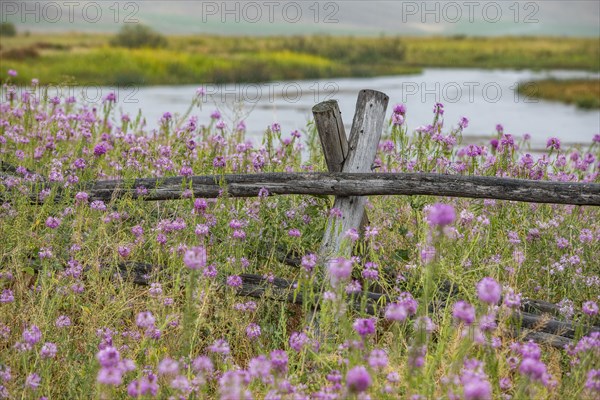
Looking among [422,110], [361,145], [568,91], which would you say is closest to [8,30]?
[422,110]

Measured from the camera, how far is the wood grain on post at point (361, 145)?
519 centimetres

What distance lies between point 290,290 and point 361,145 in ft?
3.96

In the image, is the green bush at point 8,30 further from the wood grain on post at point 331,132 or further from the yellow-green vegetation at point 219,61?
the wood grain on post at point 331,132

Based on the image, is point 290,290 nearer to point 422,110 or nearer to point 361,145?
point 361,145

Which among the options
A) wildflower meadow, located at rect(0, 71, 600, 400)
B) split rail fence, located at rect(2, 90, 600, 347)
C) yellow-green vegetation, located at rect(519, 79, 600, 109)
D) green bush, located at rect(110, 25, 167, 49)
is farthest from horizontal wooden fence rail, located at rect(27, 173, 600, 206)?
green bush, located at rect(110, 25, 167, 49)

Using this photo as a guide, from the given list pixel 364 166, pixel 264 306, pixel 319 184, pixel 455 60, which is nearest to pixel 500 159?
pixel 364 166

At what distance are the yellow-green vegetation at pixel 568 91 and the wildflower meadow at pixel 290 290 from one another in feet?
79.6

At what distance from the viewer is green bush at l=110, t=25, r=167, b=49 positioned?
44750 mm

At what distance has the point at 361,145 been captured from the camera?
5.32 meters

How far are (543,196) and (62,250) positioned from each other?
3.14m

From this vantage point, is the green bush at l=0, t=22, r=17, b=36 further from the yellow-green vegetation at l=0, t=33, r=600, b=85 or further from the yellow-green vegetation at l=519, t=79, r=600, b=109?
the yellow-green vegetation at l=519, t=79, r=600, b=109

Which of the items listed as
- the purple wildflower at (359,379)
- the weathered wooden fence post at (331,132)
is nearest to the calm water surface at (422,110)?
the weathered wooden fence post at (331,132)

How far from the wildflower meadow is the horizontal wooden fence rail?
0.12 metres

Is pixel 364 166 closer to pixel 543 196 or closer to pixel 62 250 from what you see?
pixel 543 196
